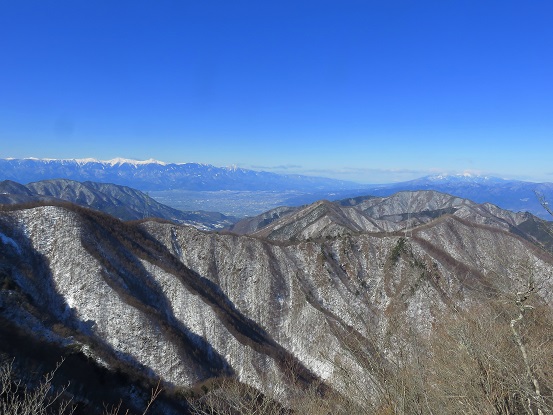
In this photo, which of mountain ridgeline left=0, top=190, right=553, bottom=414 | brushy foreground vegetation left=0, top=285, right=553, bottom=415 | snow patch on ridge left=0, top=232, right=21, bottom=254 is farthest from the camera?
snow patch on ridge left=0, top=232, right=21, bottom=254

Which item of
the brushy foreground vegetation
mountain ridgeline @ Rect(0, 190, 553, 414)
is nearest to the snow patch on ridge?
mountain ridgeline @ Rect(0, 190, 553, 414)

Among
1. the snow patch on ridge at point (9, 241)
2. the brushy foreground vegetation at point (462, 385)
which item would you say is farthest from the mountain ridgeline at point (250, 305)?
the snow patch on ridge at point (9, 241)

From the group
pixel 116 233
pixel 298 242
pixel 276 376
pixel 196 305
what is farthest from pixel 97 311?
pixel 298 242

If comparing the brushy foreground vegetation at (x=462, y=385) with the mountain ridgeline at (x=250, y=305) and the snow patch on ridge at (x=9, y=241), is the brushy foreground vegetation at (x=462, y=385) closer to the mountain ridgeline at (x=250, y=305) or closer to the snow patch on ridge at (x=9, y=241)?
the mountain ridgeline at (x=250, y=305)

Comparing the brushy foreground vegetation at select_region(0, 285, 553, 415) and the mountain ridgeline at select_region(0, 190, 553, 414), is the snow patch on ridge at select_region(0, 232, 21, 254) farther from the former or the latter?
the brushy foreground vegetation at select_region(0, 285, 553, 415)

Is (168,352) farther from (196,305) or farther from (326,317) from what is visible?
(326,317)

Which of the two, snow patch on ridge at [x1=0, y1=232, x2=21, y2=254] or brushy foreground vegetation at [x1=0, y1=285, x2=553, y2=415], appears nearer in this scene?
brushy foreground vegetation at [x1=0, y1=285, x2=553, y2=415]

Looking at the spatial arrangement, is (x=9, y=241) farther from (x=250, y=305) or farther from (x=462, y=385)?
(x=462, y=385)

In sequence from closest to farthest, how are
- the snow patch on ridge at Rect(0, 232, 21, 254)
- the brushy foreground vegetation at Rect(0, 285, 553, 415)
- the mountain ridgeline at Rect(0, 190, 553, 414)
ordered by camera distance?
the brushy foreground vegetation at Rect(0, 285, 553, 415)
the mountain ridgeline at Rect(0, 190, 553, 414)
the snow patch on ridge at Rect(0, 232, 21, 254)
